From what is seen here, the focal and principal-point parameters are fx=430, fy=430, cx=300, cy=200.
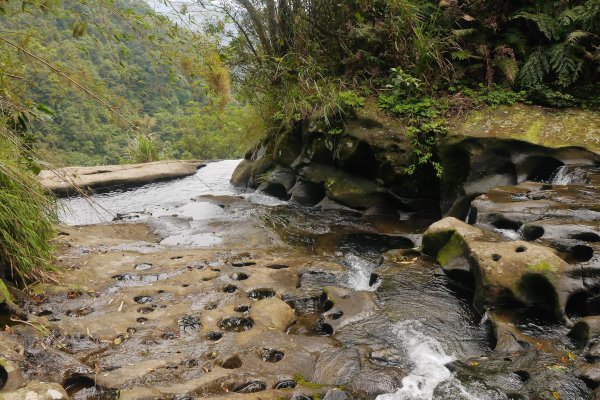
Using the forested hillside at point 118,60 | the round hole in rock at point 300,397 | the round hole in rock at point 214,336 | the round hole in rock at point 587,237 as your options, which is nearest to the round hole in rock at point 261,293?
the round hole in rock at point 214,336

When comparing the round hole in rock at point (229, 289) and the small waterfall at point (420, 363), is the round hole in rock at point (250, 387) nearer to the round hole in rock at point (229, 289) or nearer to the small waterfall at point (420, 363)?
the small waterfall at point (420, 363)

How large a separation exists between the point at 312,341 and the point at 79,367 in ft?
5.86

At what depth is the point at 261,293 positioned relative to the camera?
4641 millimetres

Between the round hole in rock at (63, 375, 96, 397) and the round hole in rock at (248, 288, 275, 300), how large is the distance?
1.82 meters

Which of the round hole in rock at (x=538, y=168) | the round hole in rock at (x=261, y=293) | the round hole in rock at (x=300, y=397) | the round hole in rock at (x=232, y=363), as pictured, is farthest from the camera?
the round hole in rock at (x=538, y=168)

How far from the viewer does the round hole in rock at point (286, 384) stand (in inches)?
119

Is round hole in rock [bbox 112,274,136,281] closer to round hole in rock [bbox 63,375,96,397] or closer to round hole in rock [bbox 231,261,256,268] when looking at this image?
round hole in rock [bbox 231,261,256,268]

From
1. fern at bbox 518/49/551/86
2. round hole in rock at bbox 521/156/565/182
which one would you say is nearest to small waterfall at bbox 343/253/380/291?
round hole in rock at bbox 521/156/565/182

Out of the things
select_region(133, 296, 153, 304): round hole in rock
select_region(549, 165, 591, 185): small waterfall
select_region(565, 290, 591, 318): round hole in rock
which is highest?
select_region(549, 165, 591, 185): small waterfall

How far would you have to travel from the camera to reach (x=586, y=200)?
487 cm

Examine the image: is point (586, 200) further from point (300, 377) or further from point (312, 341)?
point (300, 377)

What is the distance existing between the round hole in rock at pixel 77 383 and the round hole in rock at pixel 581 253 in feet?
13.6

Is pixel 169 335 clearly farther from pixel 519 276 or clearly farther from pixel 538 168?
pixel 538 168

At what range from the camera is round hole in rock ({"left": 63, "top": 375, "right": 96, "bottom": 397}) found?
296 cm
